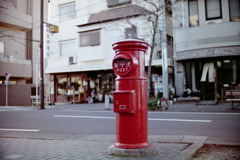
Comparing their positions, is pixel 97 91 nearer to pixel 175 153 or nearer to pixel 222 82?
pixel 222 82

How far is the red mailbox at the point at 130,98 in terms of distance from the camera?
4367 millimetres

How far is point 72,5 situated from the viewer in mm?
26031

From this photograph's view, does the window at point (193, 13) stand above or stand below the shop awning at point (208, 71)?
above

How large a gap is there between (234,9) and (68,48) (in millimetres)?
15835

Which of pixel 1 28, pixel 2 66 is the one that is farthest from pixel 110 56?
pixel 1 28

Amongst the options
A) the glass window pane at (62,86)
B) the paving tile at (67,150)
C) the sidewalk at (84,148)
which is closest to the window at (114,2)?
the glass window pane at (62,86)

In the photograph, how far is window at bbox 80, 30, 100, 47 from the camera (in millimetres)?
22969

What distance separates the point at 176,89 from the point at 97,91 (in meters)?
8.16

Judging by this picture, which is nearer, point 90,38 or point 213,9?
point 213,9

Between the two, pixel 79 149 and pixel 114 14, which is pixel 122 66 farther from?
pixel 114 14

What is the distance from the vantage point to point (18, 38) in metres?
30.5

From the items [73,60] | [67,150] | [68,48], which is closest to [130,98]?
[67,150]

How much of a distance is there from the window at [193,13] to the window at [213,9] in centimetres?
80

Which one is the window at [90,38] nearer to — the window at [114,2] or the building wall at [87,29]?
the building wall at [87,29]
